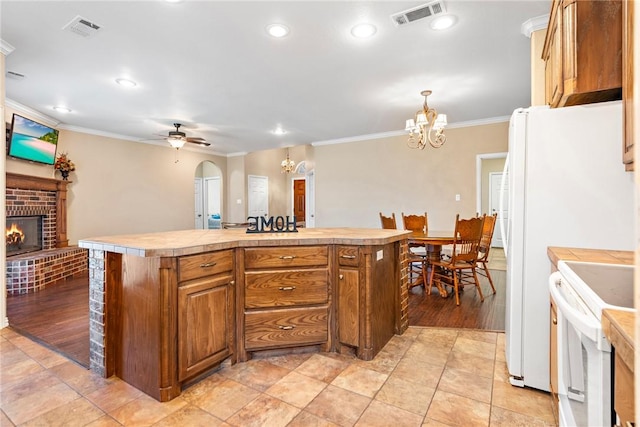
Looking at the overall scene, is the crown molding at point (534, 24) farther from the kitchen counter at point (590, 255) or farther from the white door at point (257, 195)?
the white door at point (257, 195)

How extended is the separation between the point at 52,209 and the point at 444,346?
19.4 ft

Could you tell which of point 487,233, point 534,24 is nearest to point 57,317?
point 487,233

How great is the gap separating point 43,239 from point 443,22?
6.10 meters

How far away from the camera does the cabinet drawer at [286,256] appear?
7.14 feet

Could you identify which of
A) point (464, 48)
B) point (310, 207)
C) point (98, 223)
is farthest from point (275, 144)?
point (464, 48)

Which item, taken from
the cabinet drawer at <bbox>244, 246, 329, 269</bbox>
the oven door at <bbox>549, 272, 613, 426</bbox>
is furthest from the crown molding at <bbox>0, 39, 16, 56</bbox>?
the oven door at <bbox>549, 272, 613, 426</bbox>

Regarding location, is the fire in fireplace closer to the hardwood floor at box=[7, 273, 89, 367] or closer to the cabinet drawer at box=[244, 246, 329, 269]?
the hardwood floor at box=[7, 273, 89, 367]

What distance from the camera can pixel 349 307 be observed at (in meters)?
2.23

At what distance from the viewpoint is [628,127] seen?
1241 mm

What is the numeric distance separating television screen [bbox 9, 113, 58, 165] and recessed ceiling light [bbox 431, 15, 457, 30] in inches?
205

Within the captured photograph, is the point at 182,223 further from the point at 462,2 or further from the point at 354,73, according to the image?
the point at 462,2

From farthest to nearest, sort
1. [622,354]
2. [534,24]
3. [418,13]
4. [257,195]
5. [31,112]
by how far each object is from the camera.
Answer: [257,195] < [31,112] < [534,24] < [418,13] < [622,354]

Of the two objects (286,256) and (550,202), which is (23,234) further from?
(550,202)

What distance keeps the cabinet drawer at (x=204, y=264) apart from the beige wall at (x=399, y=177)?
14.7ft
